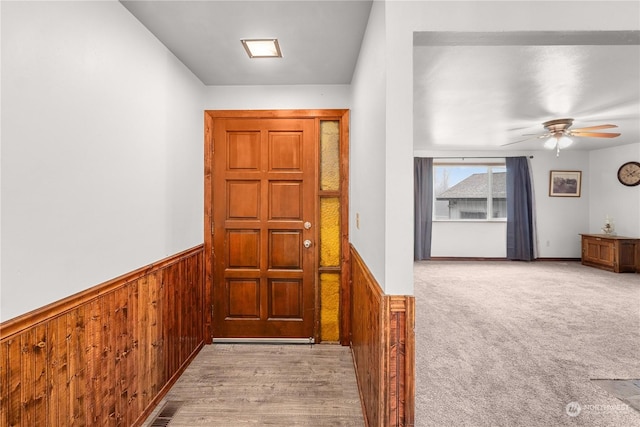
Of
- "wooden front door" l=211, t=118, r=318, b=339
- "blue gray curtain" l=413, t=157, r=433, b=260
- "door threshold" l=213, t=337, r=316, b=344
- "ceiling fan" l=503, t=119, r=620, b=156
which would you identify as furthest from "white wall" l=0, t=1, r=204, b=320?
"blue gray curtain" l=413, t=157, r=433, b=260

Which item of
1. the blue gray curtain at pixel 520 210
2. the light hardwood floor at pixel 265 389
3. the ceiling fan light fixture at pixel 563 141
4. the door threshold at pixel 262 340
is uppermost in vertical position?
the ceiling fan light fixture at pixel 563 141

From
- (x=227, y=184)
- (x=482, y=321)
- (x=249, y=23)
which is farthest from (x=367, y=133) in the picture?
(x=482, y=321)

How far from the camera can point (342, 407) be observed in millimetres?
2104

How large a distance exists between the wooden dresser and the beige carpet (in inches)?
32.4

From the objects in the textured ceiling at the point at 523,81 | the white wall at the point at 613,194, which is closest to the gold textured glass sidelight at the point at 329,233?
the textured ceiling at the point at 523,81

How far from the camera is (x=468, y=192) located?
7281 mm

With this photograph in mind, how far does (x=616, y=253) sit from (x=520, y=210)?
1.72 m

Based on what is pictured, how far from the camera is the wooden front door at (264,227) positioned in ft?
9.83

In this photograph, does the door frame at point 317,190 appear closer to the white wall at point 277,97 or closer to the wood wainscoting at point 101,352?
the white wall at point 277,97

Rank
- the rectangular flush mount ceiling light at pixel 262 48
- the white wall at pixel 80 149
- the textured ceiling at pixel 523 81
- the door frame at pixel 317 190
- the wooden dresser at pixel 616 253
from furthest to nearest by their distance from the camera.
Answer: the wooden dresser at pixel 616 253
the door frame at pixel 317 190
the rectangular flush mount ceiling light at pixel 262 48
the textured ceiling at pixel 523 81
the white wall at pixel 80 149

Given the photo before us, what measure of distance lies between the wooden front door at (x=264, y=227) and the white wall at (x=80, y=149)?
689mm

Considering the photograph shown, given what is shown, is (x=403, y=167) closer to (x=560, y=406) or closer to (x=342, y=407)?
(x=342, y=407)

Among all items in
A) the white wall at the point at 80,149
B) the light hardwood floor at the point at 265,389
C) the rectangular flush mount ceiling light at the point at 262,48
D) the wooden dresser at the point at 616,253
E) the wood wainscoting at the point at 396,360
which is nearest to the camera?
the white wall at the point at 80,149

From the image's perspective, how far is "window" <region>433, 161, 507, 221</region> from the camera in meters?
7.25
